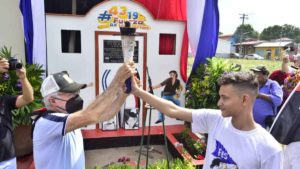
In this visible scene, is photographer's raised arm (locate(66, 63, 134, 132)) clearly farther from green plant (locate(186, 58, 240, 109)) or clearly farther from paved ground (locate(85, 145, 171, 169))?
green plant (locate(186, 58, 240, 109))

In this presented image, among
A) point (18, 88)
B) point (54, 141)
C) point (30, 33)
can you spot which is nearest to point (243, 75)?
point (54, 141)

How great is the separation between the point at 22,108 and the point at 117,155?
2193mm

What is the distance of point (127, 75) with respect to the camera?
2.44 meters

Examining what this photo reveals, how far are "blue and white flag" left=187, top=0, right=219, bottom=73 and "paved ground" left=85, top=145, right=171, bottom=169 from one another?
2280mm

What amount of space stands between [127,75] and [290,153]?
5.64ft

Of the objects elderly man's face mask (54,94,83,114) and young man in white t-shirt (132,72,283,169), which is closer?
young man in white t-shirt (132,72,283,169)

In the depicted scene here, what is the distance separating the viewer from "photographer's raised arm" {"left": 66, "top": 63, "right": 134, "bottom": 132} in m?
2.04

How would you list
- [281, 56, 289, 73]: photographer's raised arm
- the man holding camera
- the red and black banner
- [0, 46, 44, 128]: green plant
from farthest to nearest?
[281, 56, 289, 73]: photographer's raised arm < [0, 46, 44, 128]: green plant < the man holding camera < the red and black banner

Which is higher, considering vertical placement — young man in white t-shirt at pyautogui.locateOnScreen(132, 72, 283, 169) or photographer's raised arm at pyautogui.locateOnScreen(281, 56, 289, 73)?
photographer's raised arm at pyautogui.locateOnScreen(281, 56, 289, 73)

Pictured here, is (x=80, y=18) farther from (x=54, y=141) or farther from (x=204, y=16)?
(x=54, y=141)

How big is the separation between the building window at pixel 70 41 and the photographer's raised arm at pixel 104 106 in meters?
4.09

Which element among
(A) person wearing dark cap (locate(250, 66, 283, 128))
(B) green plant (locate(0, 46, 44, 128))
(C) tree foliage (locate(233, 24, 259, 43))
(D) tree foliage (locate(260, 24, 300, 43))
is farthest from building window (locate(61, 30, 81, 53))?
(D) tree foliage (locate(260, 24, 300, 43))

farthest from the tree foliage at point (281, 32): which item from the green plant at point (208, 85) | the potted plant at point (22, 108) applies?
the potted plant at point (22, 108)

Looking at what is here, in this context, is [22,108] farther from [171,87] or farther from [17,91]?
[171,87]
